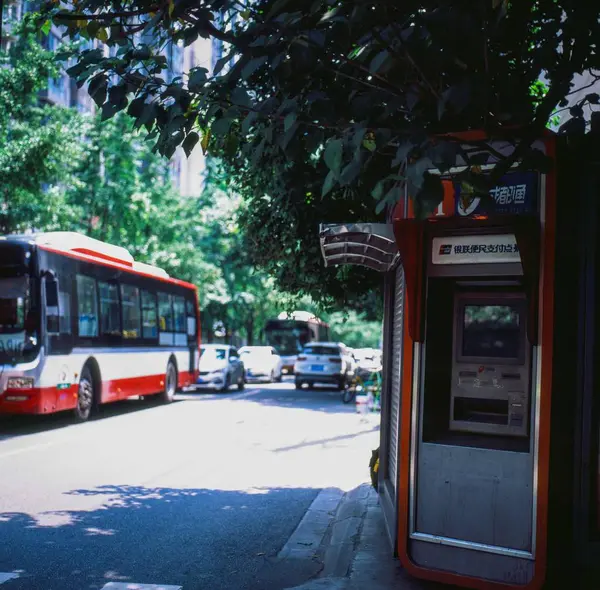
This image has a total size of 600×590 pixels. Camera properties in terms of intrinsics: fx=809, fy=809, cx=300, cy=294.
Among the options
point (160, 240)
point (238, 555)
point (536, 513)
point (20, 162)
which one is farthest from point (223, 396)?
point (536, 513)

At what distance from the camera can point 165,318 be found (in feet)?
67.2

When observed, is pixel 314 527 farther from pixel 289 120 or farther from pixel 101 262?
pixel 101 262

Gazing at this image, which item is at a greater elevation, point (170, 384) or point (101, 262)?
point (101, 262)

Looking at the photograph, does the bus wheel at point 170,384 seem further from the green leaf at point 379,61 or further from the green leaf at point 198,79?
the green leaf at point 379,61

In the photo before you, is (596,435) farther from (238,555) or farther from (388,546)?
(238,555)

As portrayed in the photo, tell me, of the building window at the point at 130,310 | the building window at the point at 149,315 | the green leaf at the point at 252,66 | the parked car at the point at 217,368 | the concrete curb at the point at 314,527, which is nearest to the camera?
the green leaf at the point at 252,66

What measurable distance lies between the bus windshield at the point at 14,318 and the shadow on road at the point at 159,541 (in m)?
4.90

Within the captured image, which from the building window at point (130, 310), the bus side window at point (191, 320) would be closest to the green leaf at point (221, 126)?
the building window at point (130, 310)

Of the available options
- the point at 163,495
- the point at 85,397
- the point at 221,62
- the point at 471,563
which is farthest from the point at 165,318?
the point at 221,62

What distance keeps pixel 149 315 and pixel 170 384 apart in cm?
282

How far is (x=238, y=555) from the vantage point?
6270 mm

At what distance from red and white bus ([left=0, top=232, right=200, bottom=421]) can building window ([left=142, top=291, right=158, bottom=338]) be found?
2 cm

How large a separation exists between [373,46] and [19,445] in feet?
31.3

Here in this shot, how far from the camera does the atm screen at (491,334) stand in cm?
541
